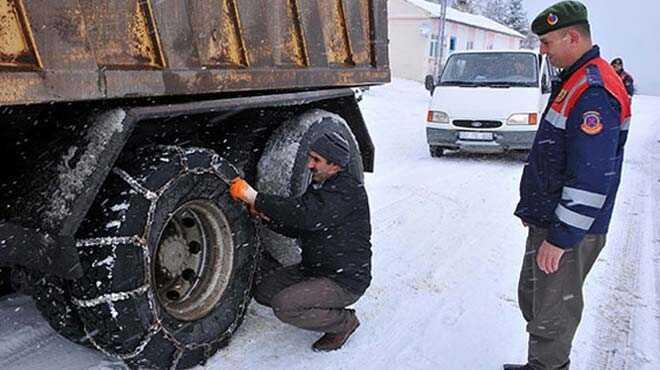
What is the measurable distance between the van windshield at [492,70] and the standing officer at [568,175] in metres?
7.37

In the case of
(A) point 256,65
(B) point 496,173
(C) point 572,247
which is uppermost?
(A) point 256,65

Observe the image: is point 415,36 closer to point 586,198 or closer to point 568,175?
point 568,175

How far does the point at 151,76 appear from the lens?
8.21 ft

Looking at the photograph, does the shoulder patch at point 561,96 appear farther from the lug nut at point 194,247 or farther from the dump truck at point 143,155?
the lug nut at point 194,247

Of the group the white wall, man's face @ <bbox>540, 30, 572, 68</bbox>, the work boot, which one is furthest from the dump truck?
the white wall

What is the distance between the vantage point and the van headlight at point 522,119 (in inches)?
368

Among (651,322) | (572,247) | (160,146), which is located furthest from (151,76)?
(651,322)

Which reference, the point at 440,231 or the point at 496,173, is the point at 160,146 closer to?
the point at 440,231

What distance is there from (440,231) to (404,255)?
0.89m

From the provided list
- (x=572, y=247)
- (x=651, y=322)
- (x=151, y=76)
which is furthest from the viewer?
(x=651, y=322)

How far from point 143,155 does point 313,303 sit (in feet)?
3.89

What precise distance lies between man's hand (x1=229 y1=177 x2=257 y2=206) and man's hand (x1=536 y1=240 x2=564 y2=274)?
1.44 metres

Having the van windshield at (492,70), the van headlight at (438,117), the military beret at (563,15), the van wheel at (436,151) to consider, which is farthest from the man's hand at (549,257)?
the van windshield at (492,70)

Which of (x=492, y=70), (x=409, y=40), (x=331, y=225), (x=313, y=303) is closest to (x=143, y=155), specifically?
(x=331, y=225)
